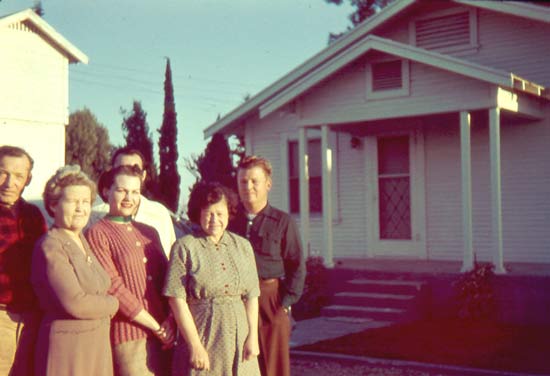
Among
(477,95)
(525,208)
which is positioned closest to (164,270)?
(477,95)

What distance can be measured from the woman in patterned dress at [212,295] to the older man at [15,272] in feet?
2.47

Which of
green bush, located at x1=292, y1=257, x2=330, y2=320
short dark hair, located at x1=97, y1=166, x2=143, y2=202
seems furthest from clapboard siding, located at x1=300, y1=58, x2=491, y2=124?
short dark hair, located at x1=97, y1=166, x2=143, y2=202

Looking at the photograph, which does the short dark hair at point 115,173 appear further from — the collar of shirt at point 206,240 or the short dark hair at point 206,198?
the collar of shirt at point 206,240

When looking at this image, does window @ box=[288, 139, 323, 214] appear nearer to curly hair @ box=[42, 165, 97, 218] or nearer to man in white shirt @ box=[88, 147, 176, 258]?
man in white shirt @ box=[88, 147, 176, 258]

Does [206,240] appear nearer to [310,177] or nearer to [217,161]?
[310,177]

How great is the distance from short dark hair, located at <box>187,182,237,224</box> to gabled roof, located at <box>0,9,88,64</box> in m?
15.0

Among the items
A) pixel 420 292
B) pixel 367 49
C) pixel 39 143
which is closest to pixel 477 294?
pixel 420 292

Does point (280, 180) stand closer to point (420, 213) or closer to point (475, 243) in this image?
point (420, 213)

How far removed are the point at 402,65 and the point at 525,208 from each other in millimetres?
3201

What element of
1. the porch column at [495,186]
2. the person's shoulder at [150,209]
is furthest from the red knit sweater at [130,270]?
the porch column at [495,186]

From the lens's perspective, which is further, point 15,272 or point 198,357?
point 198,357

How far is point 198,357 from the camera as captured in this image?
161 inches

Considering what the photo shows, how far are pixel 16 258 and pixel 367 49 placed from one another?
9510mm

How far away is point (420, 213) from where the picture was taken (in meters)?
13.6
